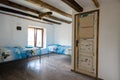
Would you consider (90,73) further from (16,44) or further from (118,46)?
(16,44)

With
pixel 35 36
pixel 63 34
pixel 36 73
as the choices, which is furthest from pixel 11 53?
pixel 63 34

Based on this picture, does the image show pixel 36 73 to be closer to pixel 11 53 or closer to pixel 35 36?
pixel 11 53

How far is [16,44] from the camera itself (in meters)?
4.91

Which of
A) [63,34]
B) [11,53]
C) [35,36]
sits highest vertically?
[63,34]

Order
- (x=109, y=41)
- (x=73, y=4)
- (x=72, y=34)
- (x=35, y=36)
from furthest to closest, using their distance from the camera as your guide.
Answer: (x=35, y=36) → (x=72, y=34) → (x=73, y=4) → (x=109, y=41)

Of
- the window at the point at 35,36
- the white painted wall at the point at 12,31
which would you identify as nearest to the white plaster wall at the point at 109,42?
the white painted wall at the point at 12,31

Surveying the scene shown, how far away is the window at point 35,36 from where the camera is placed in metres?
5.86

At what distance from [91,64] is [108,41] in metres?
0.87

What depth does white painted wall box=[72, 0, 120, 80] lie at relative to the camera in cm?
244

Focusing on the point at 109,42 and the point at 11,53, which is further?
the point at 11,53

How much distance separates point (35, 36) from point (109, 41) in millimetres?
4641

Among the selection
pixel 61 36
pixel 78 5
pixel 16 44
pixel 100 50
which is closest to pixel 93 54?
pixel 100 50

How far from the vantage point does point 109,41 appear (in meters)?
2.57

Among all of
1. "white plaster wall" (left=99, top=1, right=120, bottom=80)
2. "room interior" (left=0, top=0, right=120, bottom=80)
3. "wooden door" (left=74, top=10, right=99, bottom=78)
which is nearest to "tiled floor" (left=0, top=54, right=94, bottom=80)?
"room interior" (left=0, top=0, right=120, bottom=80)
